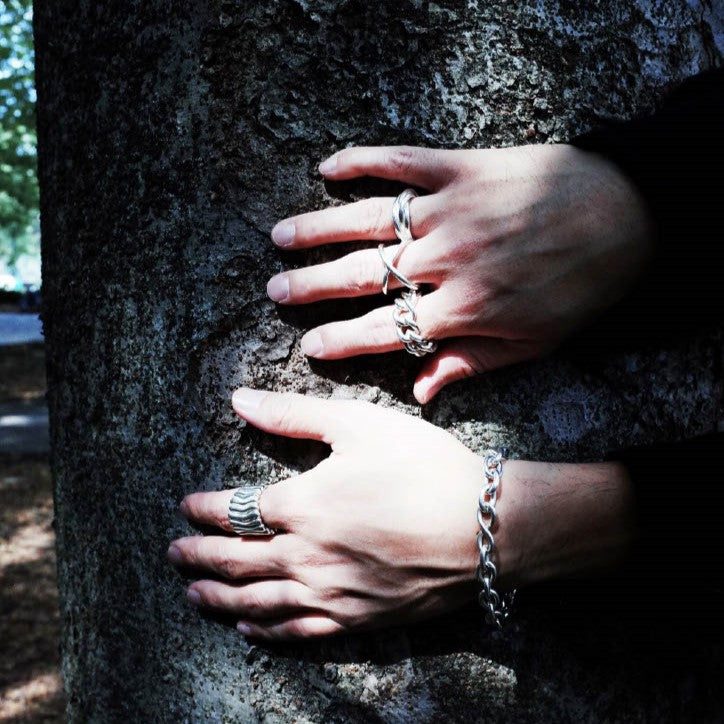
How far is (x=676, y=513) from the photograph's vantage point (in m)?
1.12

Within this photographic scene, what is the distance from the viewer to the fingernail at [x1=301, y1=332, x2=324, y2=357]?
1.21 m

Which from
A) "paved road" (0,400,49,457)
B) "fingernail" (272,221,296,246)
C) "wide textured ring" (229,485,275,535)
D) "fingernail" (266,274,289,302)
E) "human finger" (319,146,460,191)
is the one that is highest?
"human finger" (319,146,460,191)

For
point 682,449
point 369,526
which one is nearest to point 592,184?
point 682,449

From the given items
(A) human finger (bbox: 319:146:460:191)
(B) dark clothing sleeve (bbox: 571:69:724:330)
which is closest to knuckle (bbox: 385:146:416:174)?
(A) human finger (bbox: 319:146:460:191)

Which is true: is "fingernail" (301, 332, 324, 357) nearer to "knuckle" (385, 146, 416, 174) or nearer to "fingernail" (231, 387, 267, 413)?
"fingernail" (231, 387, 267, 413)

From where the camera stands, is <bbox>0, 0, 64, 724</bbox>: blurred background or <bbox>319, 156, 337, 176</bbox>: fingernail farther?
<bbox>0, 0, 64, 724</bbox>: blurred background

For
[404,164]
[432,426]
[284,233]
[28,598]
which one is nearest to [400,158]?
[404,164]

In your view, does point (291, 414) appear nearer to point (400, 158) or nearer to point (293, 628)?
point (293, 628)

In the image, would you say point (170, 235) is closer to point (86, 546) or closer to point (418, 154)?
point (418, 154)

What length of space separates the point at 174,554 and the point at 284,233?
642 millimetres

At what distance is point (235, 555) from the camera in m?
1.17

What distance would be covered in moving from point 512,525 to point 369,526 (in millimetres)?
245

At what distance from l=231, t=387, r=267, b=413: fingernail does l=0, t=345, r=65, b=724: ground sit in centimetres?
335

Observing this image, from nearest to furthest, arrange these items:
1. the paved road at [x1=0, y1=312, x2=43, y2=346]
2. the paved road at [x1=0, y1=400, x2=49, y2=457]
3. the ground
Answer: the ground → the paved road at [x1=0, y1=400, x2=49, y2=457] → the paved road at [x1=0, y1=312, x2=43, y2=346]
